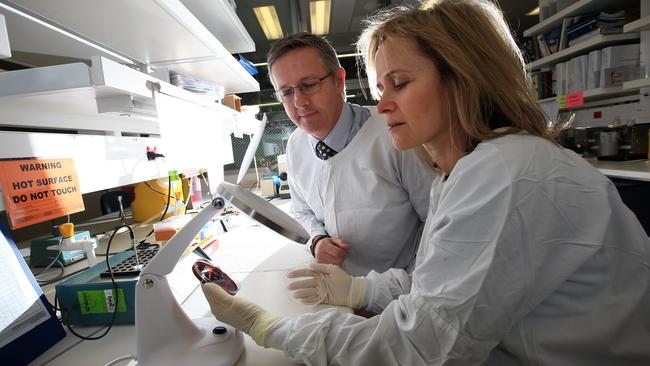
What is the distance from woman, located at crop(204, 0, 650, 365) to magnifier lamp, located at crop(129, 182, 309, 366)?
11 cm

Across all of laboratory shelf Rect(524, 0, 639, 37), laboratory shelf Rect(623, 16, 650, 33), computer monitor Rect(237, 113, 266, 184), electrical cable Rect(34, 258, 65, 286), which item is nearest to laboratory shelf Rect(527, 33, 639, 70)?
laboratory shelf Rect(623, 16, 650, 33)

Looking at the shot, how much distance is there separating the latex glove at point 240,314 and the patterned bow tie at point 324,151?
68 centimetres

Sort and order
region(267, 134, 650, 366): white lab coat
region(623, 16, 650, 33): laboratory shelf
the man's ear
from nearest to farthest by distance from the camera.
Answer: region(267, 134, 650, 366): white lab coat < the man's ear < region(623, 16, 650, 33): laboratory shelf

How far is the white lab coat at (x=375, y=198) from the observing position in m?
1.16

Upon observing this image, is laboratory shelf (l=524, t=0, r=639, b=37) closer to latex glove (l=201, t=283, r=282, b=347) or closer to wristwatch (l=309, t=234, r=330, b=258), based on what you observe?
wristwatch (l=309, t=234, r=330, b=258)

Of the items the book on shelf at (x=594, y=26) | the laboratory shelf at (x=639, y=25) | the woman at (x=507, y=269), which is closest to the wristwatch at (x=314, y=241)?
the woman at (x=507, y=269)

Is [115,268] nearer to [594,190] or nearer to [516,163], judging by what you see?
[516,163]

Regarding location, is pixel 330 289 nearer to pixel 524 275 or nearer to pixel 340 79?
pixel 524 275

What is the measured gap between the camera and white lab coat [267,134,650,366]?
1.74 ft

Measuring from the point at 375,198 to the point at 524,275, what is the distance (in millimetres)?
672

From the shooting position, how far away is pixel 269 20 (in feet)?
11.9

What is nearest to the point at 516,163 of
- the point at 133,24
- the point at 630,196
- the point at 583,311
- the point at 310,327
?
the point at 583,311

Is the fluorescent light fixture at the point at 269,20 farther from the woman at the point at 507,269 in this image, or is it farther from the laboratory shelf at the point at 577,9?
the woman at the point at 507,269

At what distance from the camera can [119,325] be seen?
0.88 m
